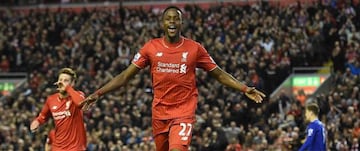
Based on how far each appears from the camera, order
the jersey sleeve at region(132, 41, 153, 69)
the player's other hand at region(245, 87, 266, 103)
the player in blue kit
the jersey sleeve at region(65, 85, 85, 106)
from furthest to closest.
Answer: the player in blue kit → the jersey sleeve at region(65, 85, 85, 106) → the jersey sleeve at region(132, 41, 153, 69) → the player's other hand at region(245, 87, 266, 103)

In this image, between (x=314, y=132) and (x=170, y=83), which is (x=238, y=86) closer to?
(x=170, y=83)

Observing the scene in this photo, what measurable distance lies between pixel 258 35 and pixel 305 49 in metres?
1.95

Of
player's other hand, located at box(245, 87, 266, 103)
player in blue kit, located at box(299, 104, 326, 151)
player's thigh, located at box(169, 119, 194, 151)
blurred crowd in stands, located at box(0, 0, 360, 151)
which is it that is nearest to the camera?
player's thigh, located at box(169, 119, 194, 151)

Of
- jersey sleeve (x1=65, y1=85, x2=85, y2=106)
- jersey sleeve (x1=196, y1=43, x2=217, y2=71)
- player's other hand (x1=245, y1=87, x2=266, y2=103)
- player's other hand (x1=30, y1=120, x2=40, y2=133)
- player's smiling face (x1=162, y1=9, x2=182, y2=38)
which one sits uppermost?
player's smiling face (x1=162, y1=9, x2=182, y2=38)

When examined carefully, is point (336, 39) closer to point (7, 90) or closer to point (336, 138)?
point (336, 138)

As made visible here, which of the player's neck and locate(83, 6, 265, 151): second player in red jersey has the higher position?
the player's neck

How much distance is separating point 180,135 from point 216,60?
54.1 ft

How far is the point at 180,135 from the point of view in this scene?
373 inches

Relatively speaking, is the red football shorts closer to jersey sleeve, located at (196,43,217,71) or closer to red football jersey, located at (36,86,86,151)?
jersey sleeve, located at (196,43,217,71)

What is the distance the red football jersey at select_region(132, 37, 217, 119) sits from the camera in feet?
31.8

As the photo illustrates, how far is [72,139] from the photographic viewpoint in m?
12.0

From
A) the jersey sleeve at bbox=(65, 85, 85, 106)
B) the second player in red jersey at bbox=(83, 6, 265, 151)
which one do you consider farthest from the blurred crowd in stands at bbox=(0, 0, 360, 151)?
the second player in red jersey at bbox=(83, 6, 265, 151)

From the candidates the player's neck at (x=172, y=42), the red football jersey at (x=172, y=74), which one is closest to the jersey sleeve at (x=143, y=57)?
the red football jersey at (x=172, y=74)

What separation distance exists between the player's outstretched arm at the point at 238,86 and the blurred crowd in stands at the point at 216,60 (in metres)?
6.26
